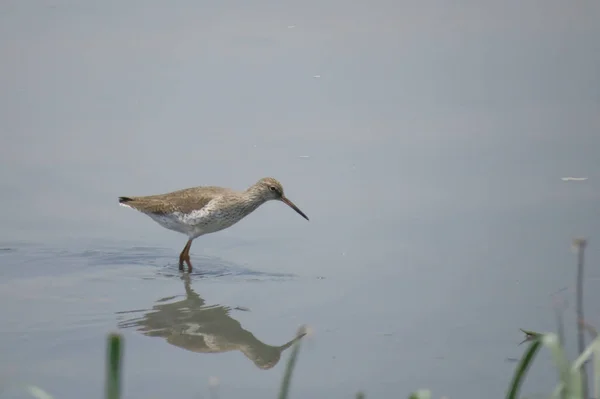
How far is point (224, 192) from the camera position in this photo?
8.30m

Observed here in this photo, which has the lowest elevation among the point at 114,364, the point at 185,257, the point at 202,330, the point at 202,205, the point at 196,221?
the point at 202,330

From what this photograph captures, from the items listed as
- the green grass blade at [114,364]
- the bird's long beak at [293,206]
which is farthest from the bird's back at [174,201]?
the green grass blade at [114,364]

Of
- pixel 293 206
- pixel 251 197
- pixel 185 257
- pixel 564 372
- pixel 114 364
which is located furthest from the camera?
pixel 251 197

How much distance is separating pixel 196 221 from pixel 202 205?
0.48 ft

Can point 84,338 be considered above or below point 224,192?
below

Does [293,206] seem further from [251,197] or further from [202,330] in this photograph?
[202,330]

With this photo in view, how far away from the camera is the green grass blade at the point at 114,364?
2467mm

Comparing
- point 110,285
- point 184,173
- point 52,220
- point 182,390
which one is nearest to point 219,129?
point 184,173

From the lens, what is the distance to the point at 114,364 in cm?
252

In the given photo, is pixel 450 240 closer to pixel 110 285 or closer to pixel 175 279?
pixel 175 279

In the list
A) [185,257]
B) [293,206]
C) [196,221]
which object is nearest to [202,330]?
[185,257]

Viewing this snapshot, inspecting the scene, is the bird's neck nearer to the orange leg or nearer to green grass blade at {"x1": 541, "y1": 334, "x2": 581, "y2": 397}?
the orange leg

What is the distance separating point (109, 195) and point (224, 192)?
43.2 inches

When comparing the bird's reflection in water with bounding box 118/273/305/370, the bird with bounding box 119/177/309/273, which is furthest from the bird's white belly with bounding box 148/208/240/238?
the bird's reflection in water with bounding box 118/273/305/370
